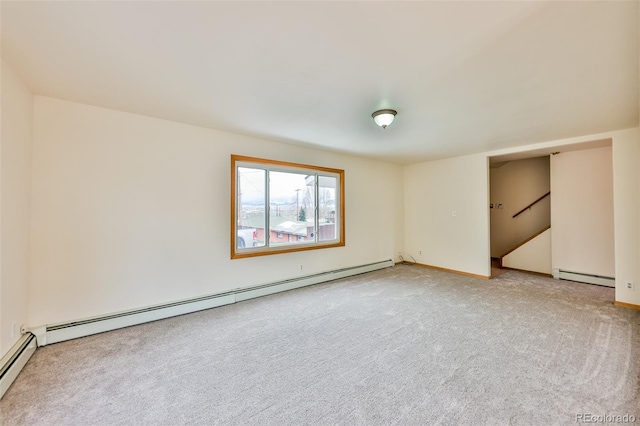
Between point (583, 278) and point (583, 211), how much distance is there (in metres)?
1.24

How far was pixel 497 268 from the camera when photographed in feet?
19.7

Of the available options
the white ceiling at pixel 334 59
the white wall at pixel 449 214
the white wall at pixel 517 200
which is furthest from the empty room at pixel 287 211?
the white wall at pixel 517 200

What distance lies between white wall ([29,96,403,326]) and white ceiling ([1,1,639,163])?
341mm

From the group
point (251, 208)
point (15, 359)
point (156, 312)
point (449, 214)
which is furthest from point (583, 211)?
point (15, 359)

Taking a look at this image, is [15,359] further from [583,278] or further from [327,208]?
[583,278]

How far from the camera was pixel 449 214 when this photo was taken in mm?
5754

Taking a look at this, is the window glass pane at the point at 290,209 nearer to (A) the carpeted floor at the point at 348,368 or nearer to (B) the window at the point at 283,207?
(B) the window at the point at 283,207

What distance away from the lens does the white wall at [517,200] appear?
6.00 meters

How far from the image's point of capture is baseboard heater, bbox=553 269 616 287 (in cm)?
445

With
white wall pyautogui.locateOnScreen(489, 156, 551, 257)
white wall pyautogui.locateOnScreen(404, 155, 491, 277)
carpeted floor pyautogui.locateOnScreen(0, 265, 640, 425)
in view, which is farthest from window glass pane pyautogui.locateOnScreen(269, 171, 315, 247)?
white wall pyautogui.locateOnScreen(489, 156, 551, 257)

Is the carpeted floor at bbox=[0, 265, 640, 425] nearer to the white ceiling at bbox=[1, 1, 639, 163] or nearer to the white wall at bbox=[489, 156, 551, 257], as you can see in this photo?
the white ceiling at bbox=[1, 1, 639, 163]

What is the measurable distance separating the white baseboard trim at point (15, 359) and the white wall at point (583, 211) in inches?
303

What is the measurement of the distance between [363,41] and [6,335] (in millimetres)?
3722

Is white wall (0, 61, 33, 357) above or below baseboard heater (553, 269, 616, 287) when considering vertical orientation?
above
